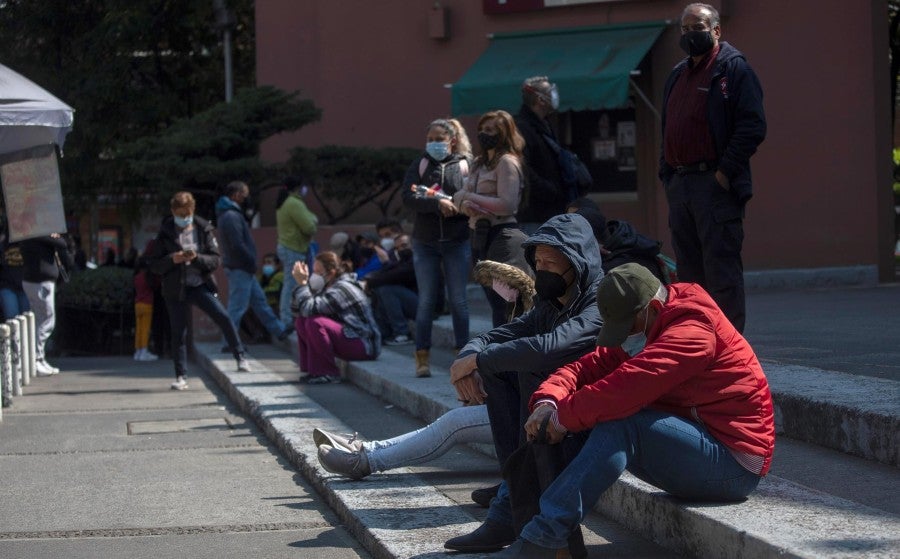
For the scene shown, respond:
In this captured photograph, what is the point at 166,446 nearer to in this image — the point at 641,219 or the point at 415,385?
the point at 415,385

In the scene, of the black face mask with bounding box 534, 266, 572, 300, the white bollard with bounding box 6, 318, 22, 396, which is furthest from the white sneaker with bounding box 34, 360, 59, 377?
the black face mask with bounding box 534, 266, 572, 300

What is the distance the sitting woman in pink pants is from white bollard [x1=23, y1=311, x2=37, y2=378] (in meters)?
3.58

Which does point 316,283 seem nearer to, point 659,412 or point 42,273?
point 42,273

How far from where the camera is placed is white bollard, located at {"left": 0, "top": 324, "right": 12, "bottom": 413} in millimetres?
10938

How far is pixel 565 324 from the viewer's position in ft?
16.3

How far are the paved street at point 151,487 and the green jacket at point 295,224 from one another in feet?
11.4

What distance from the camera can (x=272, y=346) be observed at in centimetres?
1497

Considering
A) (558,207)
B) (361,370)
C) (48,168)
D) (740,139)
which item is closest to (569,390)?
(740,139)

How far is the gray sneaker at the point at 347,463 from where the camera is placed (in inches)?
251

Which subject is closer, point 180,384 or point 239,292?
point 180,384

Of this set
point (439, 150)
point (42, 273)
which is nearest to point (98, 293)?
point (42, 273)

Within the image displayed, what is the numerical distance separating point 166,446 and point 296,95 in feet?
30.6

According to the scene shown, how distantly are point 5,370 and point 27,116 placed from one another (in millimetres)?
2564

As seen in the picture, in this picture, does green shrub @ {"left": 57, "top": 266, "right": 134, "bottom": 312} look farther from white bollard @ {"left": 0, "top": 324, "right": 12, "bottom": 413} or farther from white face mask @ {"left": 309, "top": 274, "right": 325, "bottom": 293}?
white face mask @ {"left": 309, "top": 274, "right": 325, "bottom": 293}
